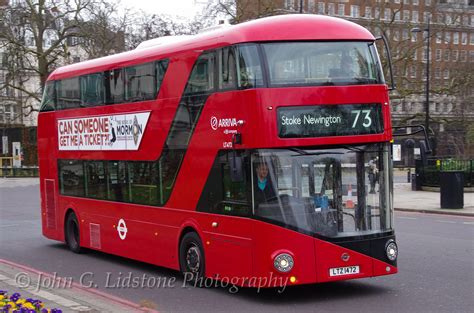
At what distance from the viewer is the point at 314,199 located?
9.16 metres

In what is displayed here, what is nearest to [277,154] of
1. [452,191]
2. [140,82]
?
[140,82]

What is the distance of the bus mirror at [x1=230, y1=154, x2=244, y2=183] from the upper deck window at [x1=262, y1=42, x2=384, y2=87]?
1127 mm

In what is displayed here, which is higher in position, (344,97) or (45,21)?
(45,21)

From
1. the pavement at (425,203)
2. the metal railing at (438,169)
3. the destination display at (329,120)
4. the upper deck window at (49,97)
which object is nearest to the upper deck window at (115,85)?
the upper deck window at (49,97)

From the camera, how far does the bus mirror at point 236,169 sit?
916cm

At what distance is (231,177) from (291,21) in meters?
2.33

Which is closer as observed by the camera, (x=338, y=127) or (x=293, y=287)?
(x=338, y=127)

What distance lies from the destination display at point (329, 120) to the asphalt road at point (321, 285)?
2325mm

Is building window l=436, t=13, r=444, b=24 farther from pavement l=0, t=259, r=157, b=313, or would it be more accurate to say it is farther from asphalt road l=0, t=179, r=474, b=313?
pavement l=0, t=259, r=157, b=313

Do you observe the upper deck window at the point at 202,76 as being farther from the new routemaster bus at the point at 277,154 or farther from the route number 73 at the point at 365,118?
the route number 73 at the point at 365,118

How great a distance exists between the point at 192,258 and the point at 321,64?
3.68 metres

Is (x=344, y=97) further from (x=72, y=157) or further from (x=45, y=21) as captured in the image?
(x=45, y=21)

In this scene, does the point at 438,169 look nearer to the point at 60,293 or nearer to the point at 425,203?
the point at 425,203

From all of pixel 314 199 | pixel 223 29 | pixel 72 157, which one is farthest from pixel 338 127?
pixel 72 157
